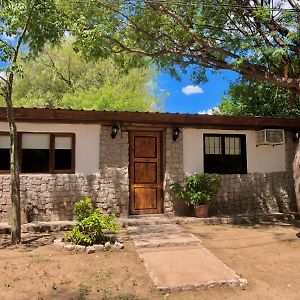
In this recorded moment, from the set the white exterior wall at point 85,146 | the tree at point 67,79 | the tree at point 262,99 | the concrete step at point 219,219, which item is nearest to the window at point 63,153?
the white exterior wall at point 85,146

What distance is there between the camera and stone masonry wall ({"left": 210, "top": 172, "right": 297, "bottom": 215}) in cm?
1045

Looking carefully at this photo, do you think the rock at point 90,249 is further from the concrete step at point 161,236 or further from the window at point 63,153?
the window at point 63,153

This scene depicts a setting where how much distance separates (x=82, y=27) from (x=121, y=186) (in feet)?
13.6

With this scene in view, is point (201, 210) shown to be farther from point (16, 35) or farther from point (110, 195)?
point (16, 35)

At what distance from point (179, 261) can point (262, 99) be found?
10.1m

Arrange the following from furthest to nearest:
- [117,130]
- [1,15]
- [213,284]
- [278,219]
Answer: [278,219]
[117,130]
[1,15]
[213,284]

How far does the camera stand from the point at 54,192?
359 inches

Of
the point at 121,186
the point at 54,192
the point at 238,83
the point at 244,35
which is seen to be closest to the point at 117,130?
the point at 121,186

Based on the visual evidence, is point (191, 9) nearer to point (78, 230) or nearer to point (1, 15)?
point (1, 15)

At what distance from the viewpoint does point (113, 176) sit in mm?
9570

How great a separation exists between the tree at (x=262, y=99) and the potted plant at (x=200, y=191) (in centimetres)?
522

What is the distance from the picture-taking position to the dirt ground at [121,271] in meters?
4.79

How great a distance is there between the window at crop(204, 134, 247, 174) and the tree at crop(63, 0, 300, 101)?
6.76 feet

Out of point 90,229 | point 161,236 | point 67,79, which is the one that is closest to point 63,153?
point 90,229
